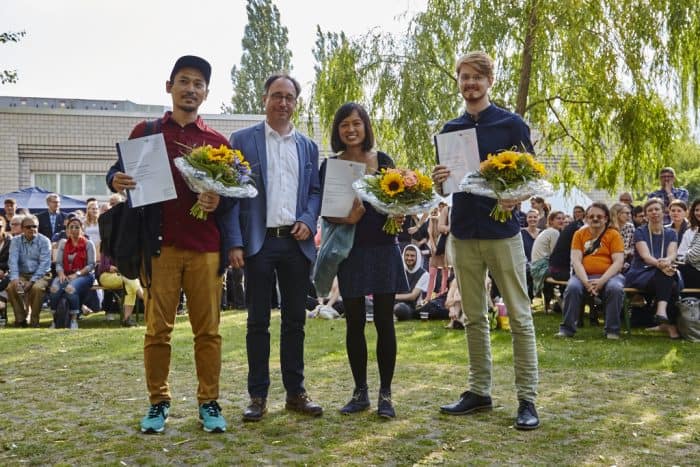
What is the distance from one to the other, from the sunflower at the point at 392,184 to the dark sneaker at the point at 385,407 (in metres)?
1.35

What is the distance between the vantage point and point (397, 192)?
4.95 m

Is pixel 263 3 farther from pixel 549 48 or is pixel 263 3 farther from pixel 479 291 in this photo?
pixel 479 291

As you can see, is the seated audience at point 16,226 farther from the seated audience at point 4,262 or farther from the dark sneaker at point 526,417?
the dark sneaker at point 526,417

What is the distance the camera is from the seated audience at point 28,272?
12.8 meters

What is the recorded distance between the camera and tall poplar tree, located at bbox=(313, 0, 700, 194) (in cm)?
1423

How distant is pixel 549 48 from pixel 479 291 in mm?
10454

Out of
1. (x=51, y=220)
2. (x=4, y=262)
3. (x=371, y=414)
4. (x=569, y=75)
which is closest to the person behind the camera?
(x=371, y=414)

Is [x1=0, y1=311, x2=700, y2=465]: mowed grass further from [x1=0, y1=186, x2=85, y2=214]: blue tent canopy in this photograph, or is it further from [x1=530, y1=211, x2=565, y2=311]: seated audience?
[x1=0, y1=186, x2=85, y2=214]: blue tent canopy

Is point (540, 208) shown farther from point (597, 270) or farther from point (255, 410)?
point (255, 410)

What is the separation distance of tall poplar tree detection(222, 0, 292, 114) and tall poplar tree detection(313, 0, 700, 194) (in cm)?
2673

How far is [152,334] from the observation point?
15.9 ft

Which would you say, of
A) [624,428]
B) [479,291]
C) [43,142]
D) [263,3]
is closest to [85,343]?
[479,291]

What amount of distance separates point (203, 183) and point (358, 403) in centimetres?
191

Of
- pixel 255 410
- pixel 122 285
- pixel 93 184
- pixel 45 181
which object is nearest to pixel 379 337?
pixel 255 410
